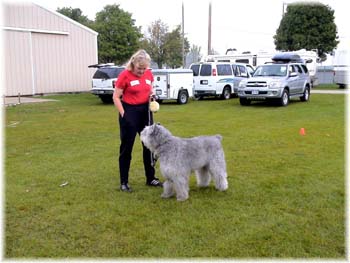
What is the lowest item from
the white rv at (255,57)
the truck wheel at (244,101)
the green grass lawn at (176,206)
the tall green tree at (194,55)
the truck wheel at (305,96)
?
the green grass lawn at (176,206)

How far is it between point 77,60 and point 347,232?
913 inches

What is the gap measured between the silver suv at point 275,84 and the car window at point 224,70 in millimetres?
2878

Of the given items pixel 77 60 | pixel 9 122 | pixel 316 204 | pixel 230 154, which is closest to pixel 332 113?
pixel 230 154

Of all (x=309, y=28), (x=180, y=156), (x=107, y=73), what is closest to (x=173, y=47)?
(x=309, y=28)

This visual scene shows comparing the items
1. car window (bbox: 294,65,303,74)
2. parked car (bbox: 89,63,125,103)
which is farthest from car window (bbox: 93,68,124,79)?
car window (bbox: 294,65,303,74)

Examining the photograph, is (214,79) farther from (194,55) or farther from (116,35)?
(194,55)

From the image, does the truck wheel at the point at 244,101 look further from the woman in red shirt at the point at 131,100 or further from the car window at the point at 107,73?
the woman in red shirt at the point at 131,100

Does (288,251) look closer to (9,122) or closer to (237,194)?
(237,194)

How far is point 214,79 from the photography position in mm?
19891

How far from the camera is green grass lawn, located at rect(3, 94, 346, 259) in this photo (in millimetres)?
3680

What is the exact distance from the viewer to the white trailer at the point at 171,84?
17.7 m

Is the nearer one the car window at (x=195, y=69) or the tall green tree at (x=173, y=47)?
the car window at (x=195, y=69)

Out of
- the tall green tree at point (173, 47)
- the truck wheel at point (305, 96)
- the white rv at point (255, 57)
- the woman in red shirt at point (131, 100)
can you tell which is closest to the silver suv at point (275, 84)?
the truck wheel at point (305, 96)

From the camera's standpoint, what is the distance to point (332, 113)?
14008 mm
